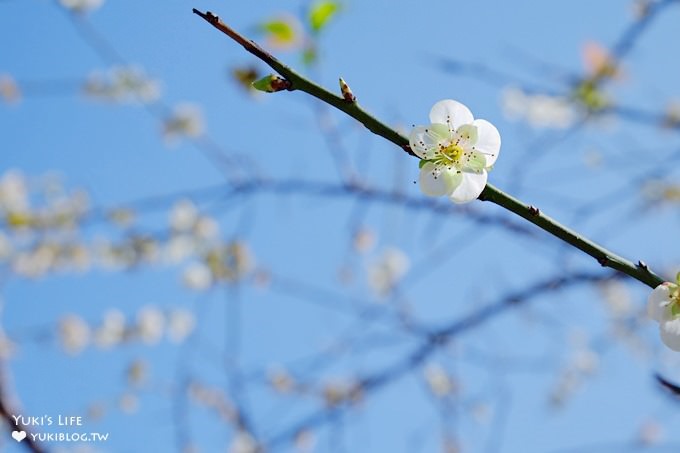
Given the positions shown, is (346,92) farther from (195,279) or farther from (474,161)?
(195,279)

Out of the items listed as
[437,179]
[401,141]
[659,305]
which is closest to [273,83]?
[401,141]

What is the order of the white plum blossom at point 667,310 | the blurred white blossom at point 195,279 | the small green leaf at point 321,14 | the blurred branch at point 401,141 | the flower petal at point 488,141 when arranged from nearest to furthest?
the blurred branch at point 401,141 < the white plum blossom at point 667,310 < the flower petal at point 488,141 < the small green leaf at point 321,14 < the blurred white blossom at point 195,279

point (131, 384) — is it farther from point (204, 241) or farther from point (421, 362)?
point (421, 362)

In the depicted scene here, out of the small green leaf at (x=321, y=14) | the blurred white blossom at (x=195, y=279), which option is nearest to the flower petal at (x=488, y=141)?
the small green leaf at (x=321, y=14)

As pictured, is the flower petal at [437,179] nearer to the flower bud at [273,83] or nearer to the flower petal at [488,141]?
the flower petal at [488,141]

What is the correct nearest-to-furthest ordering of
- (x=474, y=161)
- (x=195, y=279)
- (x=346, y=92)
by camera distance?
(x=346, y=92) → (x=474, y=161) → (x=195, y=279)

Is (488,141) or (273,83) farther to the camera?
(488,141)
